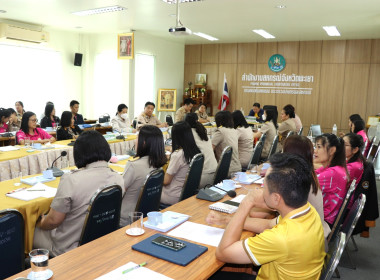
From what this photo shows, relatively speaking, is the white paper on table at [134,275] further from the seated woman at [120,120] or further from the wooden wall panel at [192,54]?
the wooden wall panel at [192,54]

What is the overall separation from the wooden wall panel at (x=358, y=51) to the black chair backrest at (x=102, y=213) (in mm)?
11271

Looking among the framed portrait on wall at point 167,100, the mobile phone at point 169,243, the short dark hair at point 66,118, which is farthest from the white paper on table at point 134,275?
the framed portrait on wall at point 167,100

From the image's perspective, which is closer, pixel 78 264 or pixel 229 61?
pixel 78 264

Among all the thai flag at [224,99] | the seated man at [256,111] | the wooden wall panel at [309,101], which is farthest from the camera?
the thai flag at [224,99]

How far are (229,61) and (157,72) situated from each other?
2.90 m

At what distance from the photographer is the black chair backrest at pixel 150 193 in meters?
2.86

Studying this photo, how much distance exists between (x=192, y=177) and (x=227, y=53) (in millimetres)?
10614

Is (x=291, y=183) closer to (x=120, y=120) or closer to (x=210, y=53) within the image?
(x=120, y=120)

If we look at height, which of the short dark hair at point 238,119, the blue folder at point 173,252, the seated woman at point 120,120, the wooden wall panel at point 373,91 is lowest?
the blue folder at point 173,252

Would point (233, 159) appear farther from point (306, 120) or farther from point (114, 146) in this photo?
point (306, 120)

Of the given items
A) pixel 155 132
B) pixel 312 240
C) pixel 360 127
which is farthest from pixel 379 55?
pixel 312 240

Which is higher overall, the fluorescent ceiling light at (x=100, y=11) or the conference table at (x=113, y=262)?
the fluorescent ceiling light at (x=100, y=11)

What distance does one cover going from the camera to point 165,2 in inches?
275

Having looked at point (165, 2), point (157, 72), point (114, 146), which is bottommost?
point (114, 146)
